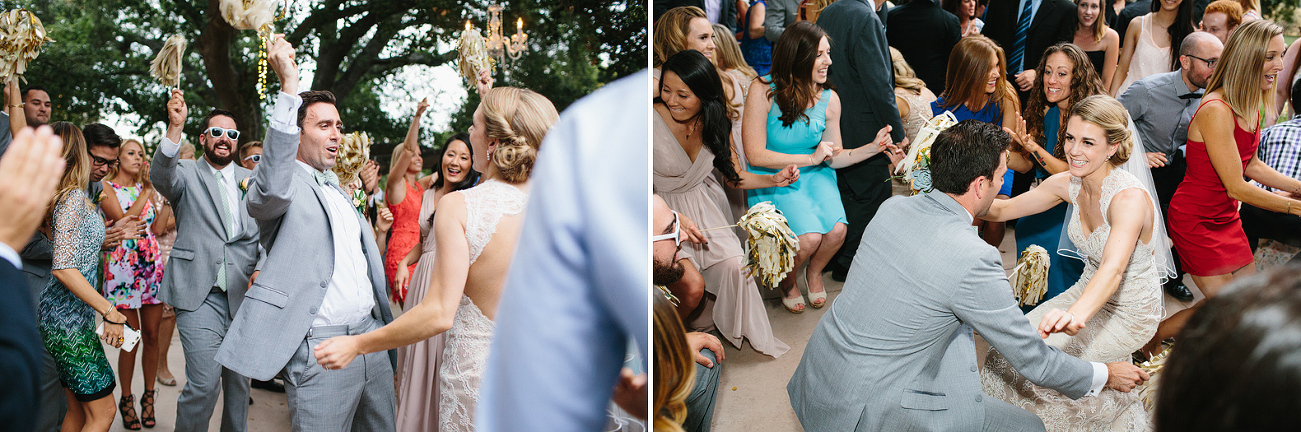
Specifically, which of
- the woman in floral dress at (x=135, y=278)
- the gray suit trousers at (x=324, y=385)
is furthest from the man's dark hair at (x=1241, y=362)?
the woman in floral dress at (x=135, y=278)

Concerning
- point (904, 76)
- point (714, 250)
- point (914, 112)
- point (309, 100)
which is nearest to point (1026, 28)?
point (904, 76)

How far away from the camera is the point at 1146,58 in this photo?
12.2 feet

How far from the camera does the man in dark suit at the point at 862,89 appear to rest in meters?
2.95

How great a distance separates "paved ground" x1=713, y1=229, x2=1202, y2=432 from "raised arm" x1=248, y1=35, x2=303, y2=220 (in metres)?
1.45

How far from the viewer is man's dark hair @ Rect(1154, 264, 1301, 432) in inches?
21.8

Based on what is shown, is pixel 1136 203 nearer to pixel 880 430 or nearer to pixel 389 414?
pixel 880 430

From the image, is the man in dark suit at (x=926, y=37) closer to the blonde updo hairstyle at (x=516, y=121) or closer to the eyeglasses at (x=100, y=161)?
the blonde updo hairstyle at (x=516, y=121)

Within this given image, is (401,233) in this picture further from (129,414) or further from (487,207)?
(487,207)

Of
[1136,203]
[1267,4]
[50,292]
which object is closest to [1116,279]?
[1136,203]

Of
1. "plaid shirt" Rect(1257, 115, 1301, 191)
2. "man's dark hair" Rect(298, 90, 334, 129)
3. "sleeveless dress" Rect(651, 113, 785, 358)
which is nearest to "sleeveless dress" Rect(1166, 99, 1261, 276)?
"plaid shirt" Rect(1257, 115, 1301, 191)

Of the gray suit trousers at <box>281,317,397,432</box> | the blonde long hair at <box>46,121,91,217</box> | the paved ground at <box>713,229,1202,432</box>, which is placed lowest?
the paved ground at <box>713,229,1202,432</box>

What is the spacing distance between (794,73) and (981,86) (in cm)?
88

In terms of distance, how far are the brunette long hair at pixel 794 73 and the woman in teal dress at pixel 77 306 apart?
7.08 ft

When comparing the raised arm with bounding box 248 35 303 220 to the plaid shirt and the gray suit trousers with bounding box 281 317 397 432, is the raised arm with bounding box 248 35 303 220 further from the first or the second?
the plaid shirt
